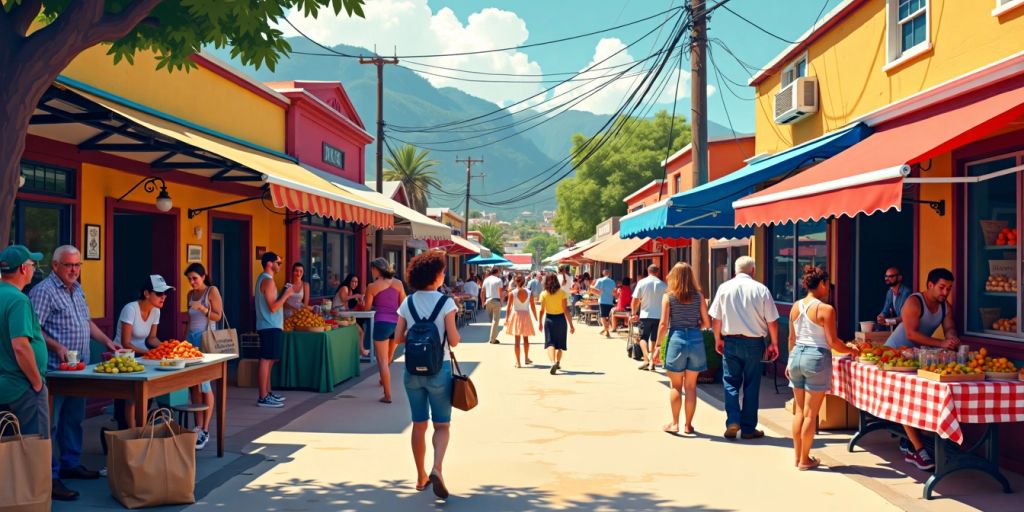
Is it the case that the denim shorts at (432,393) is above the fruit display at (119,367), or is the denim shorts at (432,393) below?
below

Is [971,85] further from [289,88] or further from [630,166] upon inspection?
[630,166]

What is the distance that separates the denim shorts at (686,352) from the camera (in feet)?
29.2

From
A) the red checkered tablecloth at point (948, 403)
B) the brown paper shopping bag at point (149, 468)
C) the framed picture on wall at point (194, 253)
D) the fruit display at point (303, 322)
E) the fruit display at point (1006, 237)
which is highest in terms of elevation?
the fruit display at point (1006, 237)

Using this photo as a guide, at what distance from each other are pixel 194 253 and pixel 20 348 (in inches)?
291

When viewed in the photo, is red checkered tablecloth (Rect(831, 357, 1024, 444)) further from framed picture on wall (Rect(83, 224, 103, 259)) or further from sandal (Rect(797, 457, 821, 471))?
framed picture on wall (Rect(83, 224, 103, 259))

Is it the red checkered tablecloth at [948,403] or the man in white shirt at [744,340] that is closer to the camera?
the red checkered tablecloth at [948,403]

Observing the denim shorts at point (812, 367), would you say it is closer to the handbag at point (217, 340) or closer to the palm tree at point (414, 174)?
the handbag at point (217, 340)

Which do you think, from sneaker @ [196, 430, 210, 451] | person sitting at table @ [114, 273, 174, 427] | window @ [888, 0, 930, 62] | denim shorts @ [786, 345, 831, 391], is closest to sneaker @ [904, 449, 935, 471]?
denim shorts @ [786, 345, 831, 391]

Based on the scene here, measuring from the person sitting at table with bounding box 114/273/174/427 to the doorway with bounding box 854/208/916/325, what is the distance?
29.0 ft

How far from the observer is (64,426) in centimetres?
672

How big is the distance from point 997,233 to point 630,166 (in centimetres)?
5257

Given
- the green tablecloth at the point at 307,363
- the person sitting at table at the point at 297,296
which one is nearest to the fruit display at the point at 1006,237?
the green tablecloth at the point at 307,363

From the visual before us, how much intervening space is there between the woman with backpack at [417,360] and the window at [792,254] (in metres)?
7.94

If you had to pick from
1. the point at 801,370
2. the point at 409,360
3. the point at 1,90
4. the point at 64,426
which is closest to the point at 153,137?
the point at 1,90
